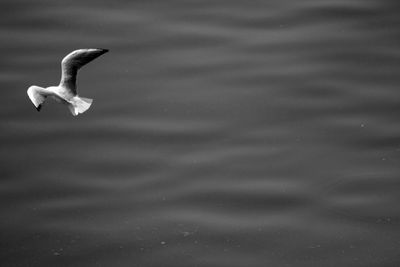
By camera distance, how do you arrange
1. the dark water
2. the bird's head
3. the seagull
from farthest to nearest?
the dark water, the seagull, the bird's head

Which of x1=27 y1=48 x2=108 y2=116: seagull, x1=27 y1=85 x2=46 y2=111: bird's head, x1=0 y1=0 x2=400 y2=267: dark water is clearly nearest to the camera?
x1=27 y1=85 x2=46 y2=111: bird's head

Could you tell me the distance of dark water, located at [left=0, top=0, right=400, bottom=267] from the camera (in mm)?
6496

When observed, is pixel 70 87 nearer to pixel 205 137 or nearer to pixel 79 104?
pixel 79 104

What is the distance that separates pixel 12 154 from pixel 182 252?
5.79 feet

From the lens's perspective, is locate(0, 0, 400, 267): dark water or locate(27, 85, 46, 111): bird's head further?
locate(0, 0, 400, 267): dark water

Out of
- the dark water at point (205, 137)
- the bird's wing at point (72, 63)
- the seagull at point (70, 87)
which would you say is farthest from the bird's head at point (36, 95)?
the dark water at point (205, 137)

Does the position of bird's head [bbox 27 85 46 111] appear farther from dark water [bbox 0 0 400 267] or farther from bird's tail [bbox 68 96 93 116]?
dark water [bbox 0 0 400 267]

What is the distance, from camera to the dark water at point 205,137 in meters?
6.50

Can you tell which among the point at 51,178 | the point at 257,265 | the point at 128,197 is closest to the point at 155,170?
the point at 128,197

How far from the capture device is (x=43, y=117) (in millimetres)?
7688

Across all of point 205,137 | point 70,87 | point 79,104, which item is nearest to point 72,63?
point 70,87

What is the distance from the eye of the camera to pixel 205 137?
7.39m

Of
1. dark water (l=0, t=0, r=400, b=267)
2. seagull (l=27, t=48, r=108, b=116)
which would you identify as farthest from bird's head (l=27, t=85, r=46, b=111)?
dark water (l=0, t=0, r=400, b=267)

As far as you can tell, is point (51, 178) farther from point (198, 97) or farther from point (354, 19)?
point (354, 19)
